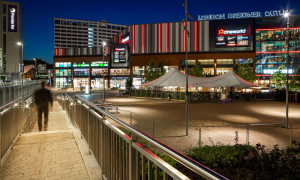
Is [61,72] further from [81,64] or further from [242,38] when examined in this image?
[242,38]

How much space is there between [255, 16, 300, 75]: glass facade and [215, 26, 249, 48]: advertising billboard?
5474mm

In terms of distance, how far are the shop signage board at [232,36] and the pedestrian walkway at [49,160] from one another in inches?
2473

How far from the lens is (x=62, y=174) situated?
14.1ft

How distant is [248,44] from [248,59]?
13.5 ft

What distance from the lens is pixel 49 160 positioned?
4.93 m

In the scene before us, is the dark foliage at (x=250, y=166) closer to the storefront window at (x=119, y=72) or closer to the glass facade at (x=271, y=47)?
the glass facade at (x=271, y=47)

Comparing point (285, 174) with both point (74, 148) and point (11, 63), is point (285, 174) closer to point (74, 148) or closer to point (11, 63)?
point (74, 148)

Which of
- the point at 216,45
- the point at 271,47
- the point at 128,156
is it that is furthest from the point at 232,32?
the point at 128,156

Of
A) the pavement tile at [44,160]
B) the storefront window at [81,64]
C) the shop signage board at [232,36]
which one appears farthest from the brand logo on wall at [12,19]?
the pavement tile at [44,160]

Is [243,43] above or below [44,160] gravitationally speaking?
above

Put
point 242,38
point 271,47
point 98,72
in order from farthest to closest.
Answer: point 98,72 → point 271,47 → point 242,38

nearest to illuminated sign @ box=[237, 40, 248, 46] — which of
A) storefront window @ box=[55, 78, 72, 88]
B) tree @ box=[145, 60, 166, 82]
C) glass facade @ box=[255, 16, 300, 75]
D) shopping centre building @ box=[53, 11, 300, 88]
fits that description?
shopping centre building @ box=[53, 11, 300, 88]

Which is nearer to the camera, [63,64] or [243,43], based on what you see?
[243,43]

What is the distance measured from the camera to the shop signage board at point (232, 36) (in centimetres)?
6344
